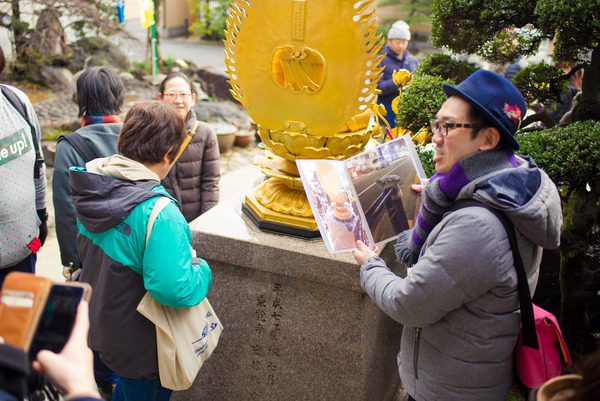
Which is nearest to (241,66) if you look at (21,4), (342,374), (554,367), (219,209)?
(219,209)

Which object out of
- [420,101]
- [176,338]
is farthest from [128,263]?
[420,101]

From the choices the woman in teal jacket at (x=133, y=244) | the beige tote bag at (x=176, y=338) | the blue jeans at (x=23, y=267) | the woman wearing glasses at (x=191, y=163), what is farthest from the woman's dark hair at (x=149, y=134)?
the woman wearing glasses at (x=191, y=163)

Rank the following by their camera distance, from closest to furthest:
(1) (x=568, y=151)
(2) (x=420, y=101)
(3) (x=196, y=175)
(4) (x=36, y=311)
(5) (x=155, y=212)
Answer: (4) (x=36, y=311) < (5) (x=155, y=212) < (1) (x=568, y=151) < (2) (x=420, y=101) < (3) (x=196, y=175)

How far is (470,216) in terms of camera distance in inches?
57.2

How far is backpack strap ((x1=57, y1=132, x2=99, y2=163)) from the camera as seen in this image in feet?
8.14

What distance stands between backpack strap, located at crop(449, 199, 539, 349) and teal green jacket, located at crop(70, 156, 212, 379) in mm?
986

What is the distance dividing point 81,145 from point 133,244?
0.99 meters

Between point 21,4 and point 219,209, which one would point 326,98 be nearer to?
point 219,209

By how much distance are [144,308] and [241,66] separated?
4.01 feet

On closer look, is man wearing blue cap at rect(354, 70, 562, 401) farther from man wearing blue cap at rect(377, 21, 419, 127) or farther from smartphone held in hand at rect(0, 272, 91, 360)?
man wearing blue cap at rect(377, 21, 419, 127)

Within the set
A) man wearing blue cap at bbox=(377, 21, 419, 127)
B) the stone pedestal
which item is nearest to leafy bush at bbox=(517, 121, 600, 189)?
the stone pedestal

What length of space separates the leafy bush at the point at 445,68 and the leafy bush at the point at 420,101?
24cm

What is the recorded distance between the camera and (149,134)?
6.05 ft

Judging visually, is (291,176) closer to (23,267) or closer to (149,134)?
(149,134)
